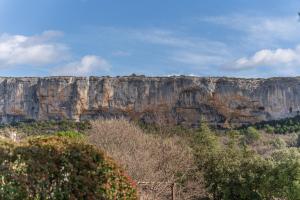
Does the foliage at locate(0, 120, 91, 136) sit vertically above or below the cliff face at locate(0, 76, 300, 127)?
below

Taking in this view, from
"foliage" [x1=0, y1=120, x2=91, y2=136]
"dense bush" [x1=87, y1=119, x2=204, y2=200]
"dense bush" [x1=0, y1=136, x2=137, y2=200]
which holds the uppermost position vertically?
"dense bush" [x1=0, y1=136, x2=137, y2=200]

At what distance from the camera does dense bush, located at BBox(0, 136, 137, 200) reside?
611 centimetres

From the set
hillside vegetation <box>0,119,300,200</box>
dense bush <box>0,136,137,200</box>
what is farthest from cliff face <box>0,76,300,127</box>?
dense bush <box>0,136,137,200</box>

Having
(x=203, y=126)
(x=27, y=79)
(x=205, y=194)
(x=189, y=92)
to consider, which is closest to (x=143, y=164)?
(x=205, y=194)

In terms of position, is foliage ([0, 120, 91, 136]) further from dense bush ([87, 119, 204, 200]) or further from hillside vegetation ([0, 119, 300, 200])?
hillside vegetation ([0, 119, 300, 200])

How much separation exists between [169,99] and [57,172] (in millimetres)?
60116

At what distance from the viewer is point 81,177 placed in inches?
257

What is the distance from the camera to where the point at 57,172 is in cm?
640

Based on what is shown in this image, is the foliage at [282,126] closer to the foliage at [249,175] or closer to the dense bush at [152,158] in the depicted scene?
the foliage at [249,175]

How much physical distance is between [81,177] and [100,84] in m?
61.3

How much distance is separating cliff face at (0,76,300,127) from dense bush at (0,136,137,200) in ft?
190

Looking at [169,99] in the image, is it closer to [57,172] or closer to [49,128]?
[49,128]

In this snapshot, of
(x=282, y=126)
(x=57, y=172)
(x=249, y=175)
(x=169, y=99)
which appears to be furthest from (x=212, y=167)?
(x=169, y=99)

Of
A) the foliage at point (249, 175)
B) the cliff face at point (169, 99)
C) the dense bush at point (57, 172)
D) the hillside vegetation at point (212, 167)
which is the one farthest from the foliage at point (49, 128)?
the dense bush at point (57, 172)
